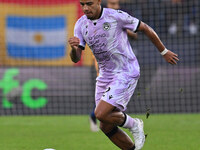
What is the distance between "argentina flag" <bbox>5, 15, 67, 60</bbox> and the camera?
16.9m

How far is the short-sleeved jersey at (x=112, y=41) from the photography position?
→ 5.77 m

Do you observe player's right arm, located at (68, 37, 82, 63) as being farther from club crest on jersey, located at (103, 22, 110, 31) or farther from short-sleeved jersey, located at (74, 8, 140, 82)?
club crest on jersey, located at (103, 22, 110, 31)

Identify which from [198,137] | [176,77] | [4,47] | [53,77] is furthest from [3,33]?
[198,137]

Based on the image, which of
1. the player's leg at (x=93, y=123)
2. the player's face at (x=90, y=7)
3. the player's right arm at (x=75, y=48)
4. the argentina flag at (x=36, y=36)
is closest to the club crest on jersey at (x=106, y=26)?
the player's face at (x=90, y=7)

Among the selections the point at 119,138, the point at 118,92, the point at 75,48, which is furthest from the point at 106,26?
the point at 119,138

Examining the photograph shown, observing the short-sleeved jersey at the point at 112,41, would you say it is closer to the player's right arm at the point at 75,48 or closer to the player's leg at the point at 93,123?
the player's right arm at the point at 75,48

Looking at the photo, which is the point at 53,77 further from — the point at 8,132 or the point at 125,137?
the point at 125,137

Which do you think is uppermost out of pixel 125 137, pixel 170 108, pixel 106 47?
pixel 106 47

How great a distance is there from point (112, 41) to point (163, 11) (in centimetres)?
1019

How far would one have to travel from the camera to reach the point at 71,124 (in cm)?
1059

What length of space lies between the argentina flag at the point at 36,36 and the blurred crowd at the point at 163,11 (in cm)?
247

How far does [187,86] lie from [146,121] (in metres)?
3.70

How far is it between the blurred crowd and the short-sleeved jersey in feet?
30.6

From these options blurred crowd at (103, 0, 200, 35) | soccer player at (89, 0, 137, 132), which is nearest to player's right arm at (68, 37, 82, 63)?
soccer player at (89, 0, 137, 132)
